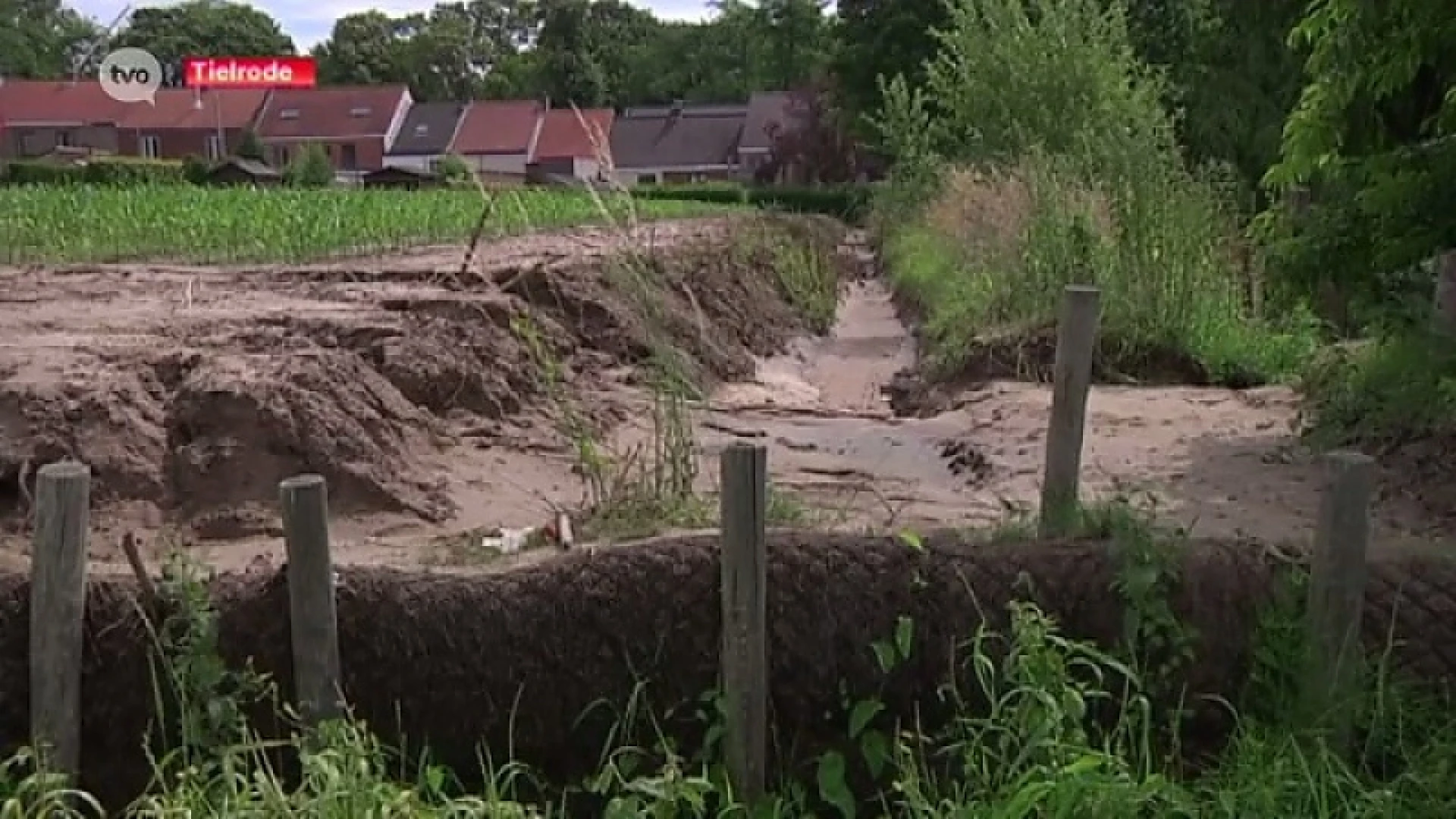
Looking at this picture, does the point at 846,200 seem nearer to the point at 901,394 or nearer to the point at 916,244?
the point at 916,244

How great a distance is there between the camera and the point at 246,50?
88.9m

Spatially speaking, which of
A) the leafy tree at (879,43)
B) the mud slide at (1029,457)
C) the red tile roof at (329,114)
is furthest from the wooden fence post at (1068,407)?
the red tile roof at (329,114)

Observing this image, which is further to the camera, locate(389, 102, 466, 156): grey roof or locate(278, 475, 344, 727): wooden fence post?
locate(389, 102, 466, 156): grey roof

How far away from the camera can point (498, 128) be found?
68.8 meters

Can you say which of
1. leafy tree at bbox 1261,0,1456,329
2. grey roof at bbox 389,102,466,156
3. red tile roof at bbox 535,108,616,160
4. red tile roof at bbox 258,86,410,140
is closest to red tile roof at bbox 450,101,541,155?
red tile roof at bbox 535,108,616,160

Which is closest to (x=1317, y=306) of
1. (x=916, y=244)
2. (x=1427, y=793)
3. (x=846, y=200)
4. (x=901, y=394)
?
(x=901, y=394)

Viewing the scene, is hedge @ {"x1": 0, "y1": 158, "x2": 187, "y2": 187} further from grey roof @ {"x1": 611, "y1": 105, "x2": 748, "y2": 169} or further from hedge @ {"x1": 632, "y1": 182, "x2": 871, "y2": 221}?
grey roof @ {"x1": 611, "y1": 105, "x2": 748, "y2": 169}

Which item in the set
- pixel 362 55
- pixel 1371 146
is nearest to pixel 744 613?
pixel 1371 146

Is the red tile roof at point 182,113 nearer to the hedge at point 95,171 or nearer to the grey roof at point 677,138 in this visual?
the grey roof at point 677,138

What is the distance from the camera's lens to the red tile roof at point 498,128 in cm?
6650

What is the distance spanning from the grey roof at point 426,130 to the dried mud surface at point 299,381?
60723mm

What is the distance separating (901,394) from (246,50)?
85.1m

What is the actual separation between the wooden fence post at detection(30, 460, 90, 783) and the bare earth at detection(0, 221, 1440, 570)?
0.91 metres

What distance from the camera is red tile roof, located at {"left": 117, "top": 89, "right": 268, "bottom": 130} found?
70688 millimetres
